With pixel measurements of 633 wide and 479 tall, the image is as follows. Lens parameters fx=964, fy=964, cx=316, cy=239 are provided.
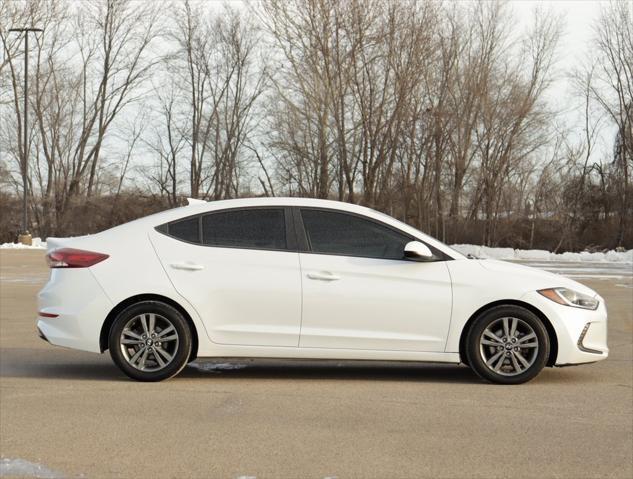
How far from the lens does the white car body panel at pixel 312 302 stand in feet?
27.2

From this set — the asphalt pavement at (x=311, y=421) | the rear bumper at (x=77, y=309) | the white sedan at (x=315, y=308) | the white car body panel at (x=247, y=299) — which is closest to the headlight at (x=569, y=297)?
the white sedan at (x=315, y=308)

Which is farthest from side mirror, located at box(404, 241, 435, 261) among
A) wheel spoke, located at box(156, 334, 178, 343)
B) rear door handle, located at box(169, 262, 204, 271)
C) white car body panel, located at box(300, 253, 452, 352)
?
wheel spoke, located at box(156, 334, 178, 343)

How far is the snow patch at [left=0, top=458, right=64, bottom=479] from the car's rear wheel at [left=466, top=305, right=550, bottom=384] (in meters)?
4.05

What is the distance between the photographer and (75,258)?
8.45 meters

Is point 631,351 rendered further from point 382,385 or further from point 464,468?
point 464,468

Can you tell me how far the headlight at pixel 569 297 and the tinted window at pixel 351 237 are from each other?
1.31m

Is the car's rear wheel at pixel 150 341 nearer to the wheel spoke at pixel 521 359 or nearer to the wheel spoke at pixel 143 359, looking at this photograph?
the wheel spoke at pixel 143 359

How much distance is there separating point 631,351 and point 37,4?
45792 mm

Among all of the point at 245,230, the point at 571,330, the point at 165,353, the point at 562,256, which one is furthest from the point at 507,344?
the point at 562,256

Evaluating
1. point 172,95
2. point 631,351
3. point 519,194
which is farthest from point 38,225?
point 631,351

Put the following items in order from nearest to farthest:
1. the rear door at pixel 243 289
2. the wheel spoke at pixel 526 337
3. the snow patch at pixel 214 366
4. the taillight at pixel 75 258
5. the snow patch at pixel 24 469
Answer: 1. the snow patch at pixel 24 469
2. the wheel spoke at pixel 526 337
3. the rear door at pixel 243 289
4. the taillight at pixel 75 258
5. the snow patch at pixel 214 366

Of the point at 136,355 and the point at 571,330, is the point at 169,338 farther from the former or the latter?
the point at 571,330

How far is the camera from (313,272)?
8.32 meters

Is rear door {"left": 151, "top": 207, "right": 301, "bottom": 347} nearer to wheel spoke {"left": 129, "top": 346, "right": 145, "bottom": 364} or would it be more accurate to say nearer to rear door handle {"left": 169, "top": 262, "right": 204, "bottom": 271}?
rear door handle {"left": 169, "top": 262, "right": 204, "bottom": 271}
